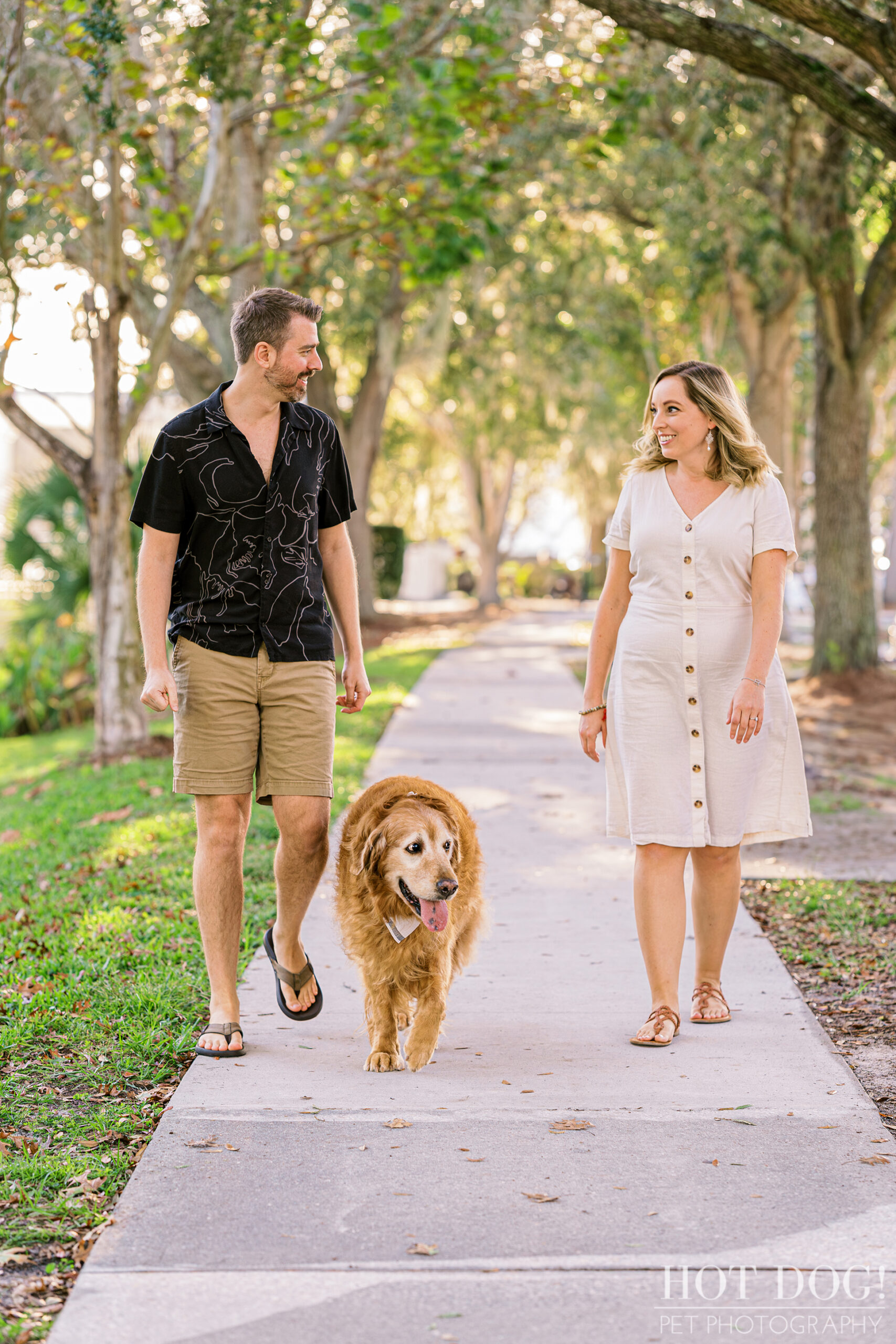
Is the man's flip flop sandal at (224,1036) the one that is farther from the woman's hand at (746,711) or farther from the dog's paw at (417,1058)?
the woman's hand at (746,711)

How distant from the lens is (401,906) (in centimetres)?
407

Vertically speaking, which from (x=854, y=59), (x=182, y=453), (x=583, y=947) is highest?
(x=854, y=59)

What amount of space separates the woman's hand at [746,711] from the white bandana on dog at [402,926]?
115 centimetres

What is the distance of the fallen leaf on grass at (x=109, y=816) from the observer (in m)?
8.10

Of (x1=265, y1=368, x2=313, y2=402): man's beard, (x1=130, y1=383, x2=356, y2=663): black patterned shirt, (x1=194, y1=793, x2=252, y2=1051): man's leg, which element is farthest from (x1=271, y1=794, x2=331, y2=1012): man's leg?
(x1=265, y1=368, x2=313, y2=402): man's beard

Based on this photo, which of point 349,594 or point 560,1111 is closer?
point 560,1111

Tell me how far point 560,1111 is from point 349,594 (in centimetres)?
179

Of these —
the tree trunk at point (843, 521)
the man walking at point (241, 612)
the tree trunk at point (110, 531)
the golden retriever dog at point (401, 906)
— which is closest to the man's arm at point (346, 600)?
the man walking at point (241, 612)

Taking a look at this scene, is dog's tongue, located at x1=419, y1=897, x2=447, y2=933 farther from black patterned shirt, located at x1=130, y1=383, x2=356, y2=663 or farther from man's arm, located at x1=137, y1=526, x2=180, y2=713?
man's arm, located at x1=137, y1=526, x2=180, y2=713

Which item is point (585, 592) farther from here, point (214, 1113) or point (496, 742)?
point (214, 1113)

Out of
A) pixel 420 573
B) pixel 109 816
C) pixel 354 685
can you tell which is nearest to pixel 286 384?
pixel 354 685

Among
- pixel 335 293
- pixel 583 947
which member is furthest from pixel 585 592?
pixel 583 947

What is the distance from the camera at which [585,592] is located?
132ft

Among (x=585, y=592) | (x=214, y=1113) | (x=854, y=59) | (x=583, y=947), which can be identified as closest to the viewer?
(x=214, y=1113)
